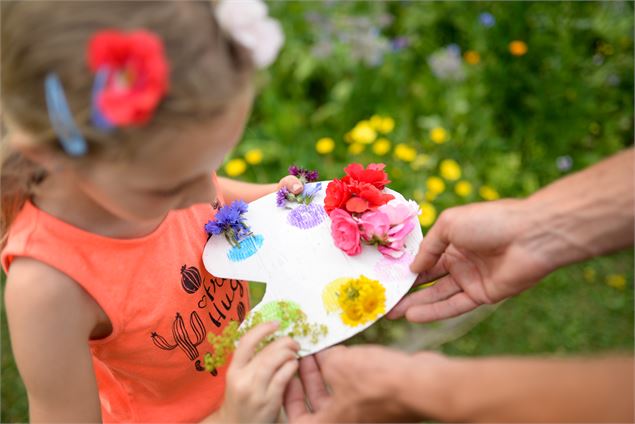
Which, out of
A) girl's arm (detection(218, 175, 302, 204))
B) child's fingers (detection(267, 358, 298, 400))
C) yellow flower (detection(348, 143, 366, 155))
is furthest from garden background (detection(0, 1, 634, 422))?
child's fingers (detection(267, 358, 298, 400))

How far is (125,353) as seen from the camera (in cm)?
127

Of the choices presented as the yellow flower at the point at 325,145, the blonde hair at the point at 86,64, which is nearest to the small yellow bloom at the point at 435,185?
the yellow flower at the point at 325,145

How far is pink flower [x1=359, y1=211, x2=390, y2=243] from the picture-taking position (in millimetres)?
1368

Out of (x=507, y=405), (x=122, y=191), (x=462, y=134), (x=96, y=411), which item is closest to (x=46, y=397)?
(x=96, y=411)

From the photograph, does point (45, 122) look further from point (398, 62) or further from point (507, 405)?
point (398, 62)

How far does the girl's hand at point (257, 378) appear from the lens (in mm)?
1123

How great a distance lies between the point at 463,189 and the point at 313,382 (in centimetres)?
141

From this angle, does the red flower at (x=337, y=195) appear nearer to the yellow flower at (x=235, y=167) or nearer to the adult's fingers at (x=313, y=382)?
the adult's fingers at (x=313, y=382)

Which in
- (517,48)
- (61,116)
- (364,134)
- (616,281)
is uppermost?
(61,116)

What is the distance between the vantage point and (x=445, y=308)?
145 centimetres

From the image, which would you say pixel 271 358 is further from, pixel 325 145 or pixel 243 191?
pixel 325 145

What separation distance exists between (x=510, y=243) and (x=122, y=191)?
2.87ft

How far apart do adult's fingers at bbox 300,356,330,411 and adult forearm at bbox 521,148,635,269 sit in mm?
566

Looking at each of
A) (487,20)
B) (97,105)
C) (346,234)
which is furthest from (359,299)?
(487,20)
